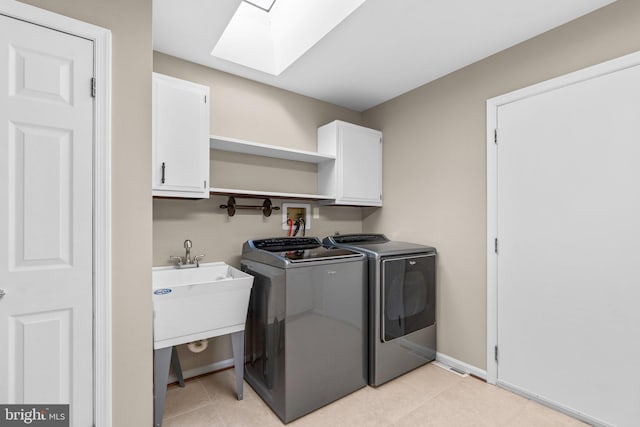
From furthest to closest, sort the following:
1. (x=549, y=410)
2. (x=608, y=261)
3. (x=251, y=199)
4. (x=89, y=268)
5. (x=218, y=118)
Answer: (x=251, y=199), (x=218, y=118), (x=549, y=410), (x=608, y=261), (x=89, y=268)

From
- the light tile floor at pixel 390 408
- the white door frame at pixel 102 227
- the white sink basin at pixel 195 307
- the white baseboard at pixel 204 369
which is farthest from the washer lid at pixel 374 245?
the white door frame at pixel 102 227

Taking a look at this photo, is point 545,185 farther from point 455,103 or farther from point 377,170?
point 377,170

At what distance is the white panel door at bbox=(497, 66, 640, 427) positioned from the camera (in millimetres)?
1655

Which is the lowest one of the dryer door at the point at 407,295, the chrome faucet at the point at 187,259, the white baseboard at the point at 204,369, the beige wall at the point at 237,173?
the white baseboard at the point at 204,369

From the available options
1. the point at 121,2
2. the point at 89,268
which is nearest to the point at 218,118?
the point at 121,2

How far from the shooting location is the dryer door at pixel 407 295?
2.25 metres

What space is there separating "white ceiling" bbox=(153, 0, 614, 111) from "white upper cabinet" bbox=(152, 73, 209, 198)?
1.22 ft

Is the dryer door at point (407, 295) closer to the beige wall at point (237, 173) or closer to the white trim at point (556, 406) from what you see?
the white trim at point (556, 406)

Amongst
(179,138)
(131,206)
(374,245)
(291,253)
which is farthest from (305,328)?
(179,138)

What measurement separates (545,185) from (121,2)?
2.66 m

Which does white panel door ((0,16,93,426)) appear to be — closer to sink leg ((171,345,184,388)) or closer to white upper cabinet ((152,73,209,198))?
white upper cabinet ((152,73,209,198))

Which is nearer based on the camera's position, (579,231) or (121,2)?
(121,2)

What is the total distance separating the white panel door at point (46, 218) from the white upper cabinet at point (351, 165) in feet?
6.19

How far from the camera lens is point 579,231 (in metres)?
1.82
